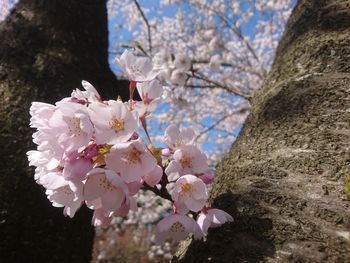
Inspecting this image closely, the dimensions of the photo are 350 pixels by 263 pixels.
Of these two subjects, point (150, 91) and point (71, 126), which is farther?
point (150, 91)

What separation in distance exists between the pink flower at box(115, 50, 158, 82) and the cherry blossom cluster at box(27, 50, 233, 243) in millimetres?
114

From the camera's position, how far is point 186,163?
90cm

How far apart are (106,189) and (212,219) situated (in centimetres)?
26

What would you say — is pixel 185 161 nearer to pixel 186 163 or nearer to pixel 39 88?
pixel 186 163

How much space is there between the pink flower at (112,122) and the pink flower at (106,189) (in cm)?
8

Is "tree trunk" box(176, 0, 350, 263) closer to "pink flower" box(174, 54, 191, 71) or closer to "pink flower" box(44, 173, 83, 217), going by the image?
"pink flower" box(44, 173, 83, 217)

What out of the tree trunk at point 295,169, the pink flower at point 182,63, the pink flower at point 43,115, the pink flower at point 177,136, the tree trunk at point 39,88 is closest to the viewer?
A: the tree trunk at point 295,169

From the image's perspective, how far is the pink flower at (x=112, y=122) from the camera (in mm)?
806

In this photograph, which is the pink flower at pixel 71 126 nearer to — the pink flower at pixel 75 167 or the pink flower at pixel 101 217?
the pink flower at pixel 75 167

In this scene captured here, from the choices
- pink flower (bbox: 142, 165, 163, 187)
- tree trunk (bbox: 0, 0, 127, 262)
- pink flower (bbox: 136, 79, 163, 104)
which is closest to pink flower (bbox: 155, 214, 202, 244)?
pink flower (bbox: 142, 165, 163, 187)

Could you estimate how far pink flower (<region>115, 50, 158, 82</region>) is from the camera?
39.5 inches

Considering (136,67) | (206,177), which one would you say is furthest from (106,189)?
(136,67)

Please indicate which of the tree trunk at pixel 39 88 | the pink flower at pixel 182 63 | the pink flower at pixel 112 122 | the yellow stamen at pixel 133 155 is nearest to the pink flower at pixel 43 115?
the pink flower at pixel 112 122

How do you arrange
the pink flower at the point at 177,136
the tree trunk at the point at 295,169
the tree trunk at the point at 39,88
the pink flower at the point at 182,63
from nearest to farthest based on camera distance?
the tree trunk at the point at 295,169 → the pink flower at the point at 177,136 → the tree trunk at the point at 39,88 → the pink flower at the point at 182,63
